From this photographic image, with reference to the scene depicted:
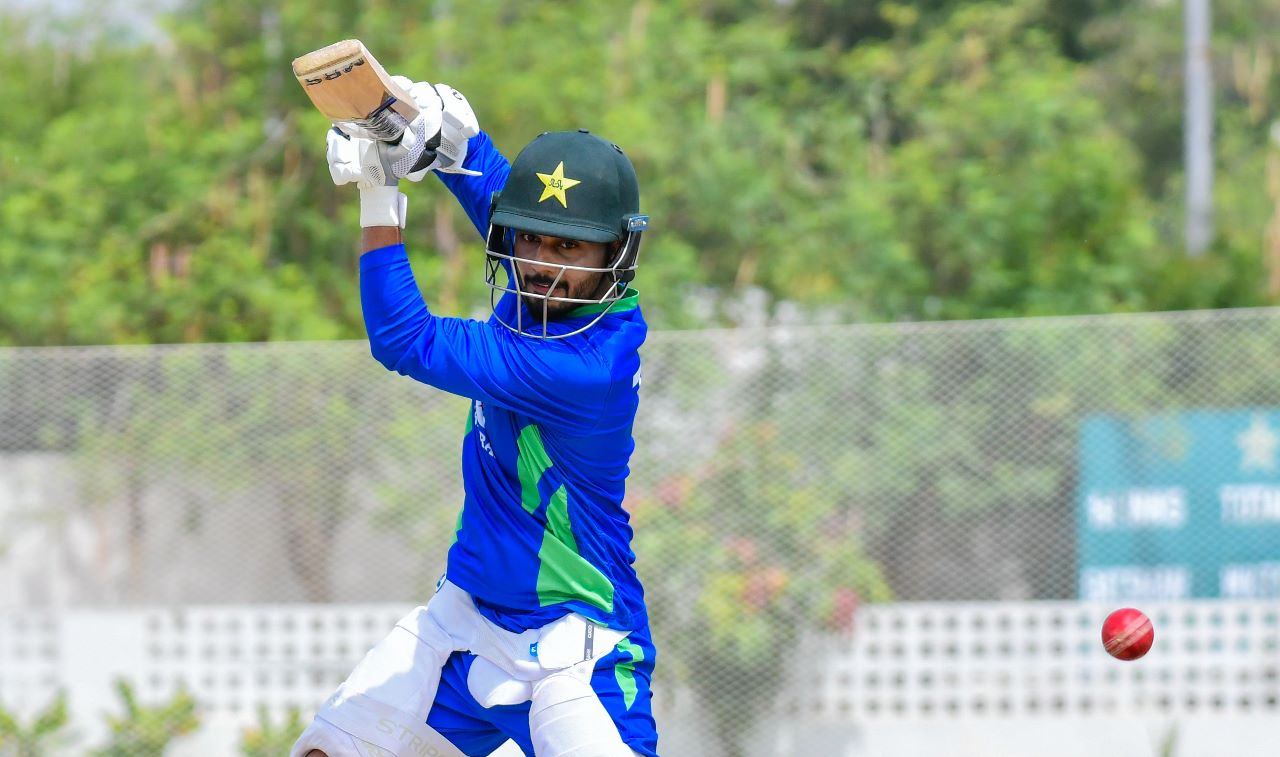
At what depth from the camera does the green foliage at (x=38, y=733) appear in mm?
7008

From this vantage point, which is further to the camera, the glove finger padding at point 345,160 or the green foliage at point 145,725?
the green foliage at point 145,725

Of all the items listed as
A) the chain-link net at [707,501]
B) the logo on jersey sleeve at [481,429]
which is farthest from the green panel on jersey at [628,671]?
the chain-link net at [707,501]

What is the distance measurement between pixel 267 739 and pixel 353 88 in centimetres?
467

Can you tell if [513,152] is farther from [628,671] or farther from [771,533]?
[628,671]

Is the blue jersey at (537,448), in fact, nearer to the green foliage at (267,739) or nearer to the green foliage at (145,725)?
the green foliage at (267,739)

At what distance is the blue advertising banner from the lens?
23.0 feet

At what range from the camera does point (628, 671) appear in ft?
11.9

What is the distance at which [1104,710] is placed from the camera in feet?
23.3

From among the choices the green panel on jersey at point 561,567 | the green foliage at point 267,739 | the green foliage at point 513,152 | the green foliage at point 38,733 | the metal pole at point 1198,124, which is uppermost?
the metal pole at point 1198,124

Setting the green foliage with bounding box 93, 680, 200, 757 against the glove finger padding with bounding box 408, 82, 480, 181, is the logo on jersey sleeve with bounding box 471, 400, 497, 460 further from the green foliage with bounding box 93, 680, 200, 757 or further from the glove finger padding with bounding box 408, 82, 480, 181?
the green foliage with bounding box 93, 680, 200, 757

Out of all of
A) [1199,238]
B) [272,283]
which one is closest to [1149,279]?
[1199,238]

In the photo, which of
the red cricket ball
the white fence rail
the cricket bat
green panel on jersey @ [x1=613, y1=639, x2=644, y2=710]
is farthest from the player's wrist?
the white fence rail

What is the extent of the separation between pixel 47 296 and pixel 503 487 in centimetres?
632

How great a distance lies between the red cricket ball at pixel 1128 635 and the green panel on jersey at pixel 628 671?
1.27 meters
